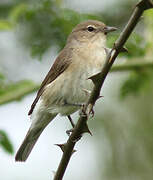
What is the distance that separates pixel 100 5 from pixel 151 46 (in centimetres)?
196

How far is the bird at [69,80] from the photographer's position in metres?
5.05

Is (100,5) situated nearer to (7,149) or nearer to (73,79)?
(73,79)

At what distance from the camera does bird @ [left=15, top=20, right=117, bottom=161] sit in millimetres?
5055

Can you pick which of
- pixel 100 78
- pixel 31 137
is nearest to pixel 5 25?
pixel 31 137

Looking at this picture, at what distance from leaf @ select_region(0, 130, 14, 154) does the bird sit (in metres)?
0.51

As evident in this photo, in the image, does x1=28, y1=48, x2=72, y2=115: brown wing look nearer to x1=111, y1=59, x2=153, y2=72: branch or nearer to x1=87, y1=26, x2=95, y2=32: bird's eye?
x1=87, y1=26, x2=95, y2=32: bird's eye

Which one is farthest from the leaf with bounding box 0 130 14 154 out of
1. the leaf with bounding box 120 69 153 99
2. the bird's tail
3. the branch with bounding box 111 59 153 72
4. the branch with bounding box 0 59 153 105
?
the leaf with bounding box 120 69 153 99

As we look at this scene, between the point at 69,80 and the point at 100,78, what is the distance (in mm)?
2551

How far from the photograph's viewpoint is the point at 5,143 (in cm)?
460

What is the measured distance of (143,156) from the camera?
8078mm

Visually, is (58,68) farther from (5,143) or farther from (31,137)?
(5,143)

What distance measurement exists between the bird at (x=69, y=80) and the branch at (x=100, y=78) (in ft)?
6.41

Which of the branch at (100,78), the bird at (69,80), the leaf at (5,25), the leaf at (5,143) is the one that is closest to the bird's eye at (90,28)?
the bird at (69,80)

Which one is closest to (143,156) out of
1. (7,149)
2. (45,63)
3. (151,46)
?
(45,63)
